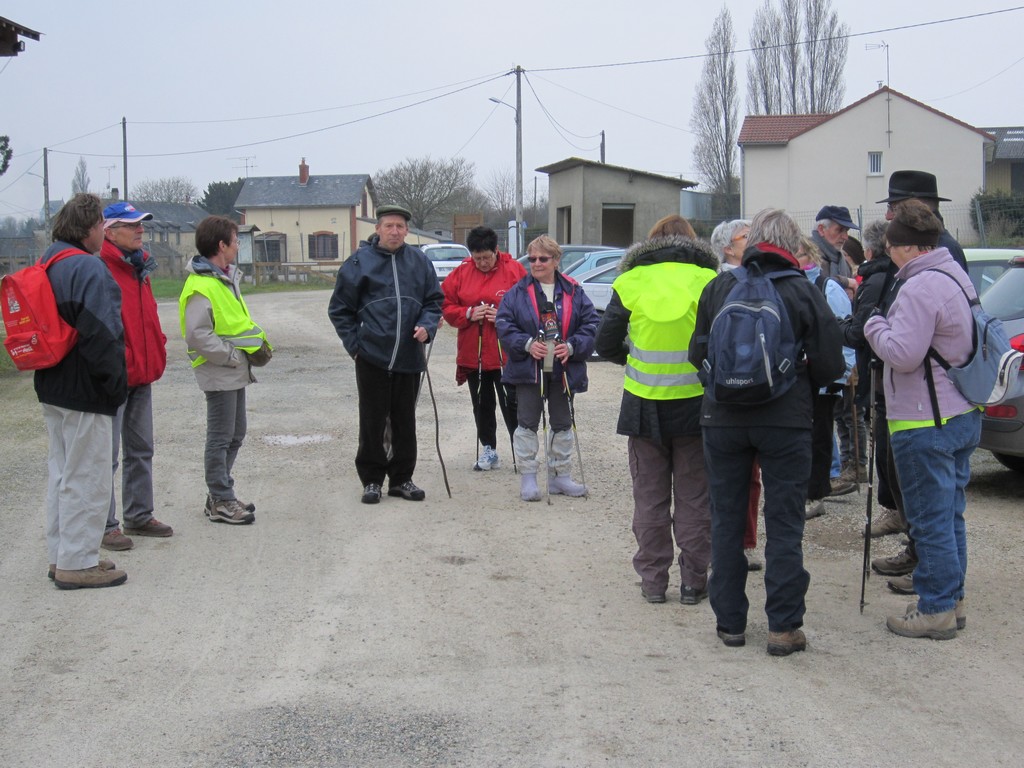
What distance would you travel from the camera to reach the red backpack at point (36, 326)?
221 inches

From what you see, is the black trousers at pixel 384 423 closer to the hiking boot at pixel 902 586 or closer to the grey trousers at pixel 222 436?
the grey trousers at pixel 222 436

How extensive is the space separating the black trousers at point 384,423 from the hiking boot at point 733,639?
3537mm

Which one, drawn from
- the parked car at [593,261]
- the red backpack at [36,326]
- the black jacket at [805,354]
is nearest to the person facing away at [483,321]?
the red backpack at [36,326]

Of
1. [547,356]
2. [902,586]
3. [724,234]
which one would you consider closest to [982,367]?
[902,586]

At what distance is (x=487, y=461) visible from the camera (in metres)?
9.09

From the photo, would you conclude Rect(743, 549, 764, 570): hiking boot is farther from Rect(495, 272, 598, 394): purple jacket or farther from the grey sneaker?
Rect(495, 272, 598, 394): purple jacket

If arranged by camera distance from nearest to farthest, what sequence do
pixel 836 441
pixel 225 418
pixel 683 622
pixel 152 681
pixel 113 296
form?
pixel 152 681
pixel 683 622
pixel 113 296
pixel 225 418
pixel 836 441

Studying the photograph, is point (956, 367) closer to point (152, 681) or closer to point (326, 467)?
point (152, 681)

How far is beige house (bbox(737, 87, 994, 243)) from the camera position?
1654 inches

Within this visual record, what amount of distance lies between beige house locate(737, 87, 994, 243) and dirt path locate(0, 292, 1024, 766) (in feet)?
122

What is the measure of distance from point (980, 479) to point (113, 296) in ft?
21.9

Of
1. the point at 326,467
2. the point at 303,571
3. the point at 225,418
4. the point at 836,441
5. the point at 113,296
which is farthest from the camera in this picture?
the point at 326,467

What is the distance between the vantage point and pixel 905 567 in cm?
611

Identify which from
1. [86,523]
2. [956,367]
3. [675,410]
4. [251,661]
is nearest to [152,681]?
[251,661]
